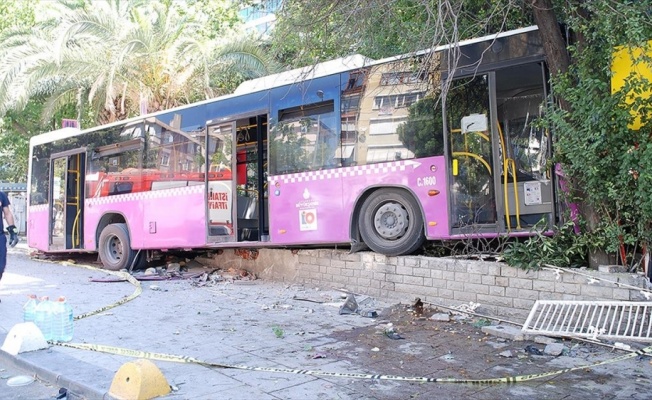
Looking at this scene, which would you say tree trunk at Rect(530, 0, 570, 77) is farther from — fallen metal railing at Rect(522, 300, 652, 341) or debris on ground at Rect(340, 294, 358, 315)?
debris on ground at Rect(340, 294, 358, 315)

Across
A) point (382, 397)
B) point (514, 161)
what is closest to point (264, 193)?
point (514, 161)

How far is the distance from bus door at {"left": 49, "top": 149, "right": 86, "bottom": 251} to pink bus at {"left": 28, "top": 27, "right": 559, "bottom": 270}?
4.23 ft

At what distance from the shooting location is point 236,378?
4398mm

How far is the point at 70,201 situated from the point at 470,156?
9.97 m

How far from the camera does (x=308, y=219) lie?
27.6 ft

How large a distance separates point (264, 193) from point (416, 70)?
153 inches

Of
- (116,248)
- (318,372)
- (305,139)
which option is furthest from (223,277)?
(318,372)

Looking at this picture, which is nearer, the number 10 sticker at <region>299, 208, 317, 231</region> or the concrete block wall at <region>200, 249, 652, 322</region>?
the concrete block wall at <region>200, 249, 652, 322</region>

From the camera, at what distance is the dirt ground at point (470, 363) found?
405 centimetres

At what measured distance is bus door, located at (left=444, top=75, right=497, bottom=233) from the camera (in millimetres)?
6906

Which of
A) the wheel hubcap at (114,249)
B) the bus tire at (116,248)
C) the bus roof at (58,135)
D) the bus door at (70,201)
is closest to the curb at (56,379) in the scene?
the bus tire at (116,248)

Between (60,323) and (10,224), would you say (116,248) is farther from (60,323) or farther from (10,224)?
(60,323)

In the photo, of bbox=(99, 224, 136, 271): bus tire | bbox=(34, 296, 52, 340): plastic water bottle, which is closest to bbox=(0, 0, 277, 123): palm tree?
bbox=(99, 224, 136, 271): bus tire

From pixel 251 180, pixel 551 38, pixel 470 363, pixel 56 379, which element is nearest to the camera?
pixel 56 379
